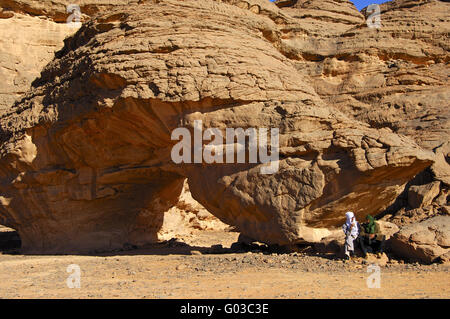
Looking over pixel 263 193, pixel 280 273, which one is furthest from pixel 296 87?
pixel 280 273

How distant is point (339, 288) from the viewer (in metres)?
5.51

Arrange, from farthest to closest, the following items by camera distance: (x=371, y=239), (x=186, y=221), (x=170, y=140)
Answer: (x=186, y=221) < (x=170, y=140) < (x=371, y=239)

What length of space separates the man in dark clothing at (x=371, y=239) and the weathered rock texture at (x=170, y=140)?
2.66ft

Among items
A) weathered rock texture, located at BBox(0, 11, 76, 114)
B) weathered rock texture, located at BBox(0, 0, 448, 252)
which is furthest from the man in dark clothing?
weathered rock texture, located at BBox(0, 11, 76, 114)

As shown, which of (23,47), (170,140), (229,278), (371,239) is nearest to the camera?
(229,278)

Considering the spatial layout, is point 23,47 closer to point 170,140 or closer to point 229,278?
point 170,140

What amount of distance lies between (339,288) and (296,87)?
16.8 feet

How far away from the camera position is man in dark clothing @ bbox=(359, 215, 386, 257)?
290 inches

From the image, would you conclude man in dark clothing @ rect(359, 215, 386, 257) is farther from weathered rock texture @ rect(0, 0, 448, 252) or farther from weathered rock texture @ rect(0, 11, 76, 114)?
weathered rock texture @ rect(0, 11, 76, 114)

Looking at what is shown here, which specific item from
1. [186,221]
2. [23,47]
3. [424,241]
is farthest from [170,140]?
[23,47]

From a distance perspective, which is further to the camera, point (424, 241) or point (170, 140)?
point (170, 140)

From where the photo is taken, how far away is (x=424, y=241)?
707 centimetres

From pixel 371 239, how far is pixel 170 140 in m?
4.79

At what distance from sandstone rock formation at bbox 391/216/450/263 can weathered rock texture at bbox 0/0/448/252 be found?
3.27ft
